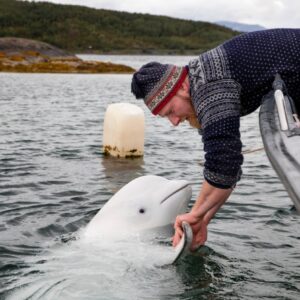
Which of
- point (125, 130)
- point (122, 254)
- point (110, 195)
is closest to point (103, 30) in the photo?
point (125, 130)

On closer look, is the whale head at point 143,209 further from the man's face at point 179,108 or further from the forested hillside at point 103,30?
the forested hillside at point 103,30

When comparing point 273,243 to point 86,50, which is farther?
point 86,50

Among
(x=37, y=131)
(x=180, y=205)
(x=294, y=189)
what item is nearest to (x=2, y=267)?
(x=180, y=205)

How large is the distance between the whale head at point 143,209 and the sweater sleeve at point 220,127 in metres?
2.55

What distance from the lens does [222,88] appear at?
5012 millimetres

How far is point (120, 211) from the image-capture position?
760 centimetres

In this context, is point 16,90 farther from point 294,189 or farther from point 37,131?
point 294,189

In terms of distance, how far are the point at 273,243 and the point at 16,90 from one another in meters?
34.1

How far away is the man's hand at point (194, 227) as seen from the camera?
554 centimetres

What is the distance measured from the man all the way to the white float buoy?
27.9 ft

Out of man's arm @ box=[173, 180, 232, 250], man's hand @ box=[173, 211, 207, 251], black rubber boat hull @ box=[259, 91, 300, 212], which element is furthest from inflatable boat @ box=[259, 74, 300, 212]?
man's hand @ box=[173, 211, 207, 251]

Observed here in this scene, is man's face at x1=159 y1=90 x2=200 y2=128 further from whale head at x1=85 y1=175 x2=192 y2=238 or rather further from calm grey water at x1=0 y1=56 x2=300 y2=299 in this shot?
whale head at x1=85 y1=175 x2=192 y2=238

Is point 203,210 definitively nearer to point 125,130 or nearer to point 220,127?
point 220,127

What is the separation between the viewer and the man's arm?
5199mm
